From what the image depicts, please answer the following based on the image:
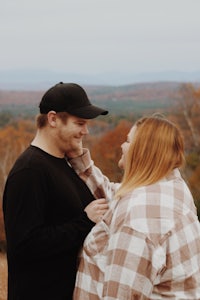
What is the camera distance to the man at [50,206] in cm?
227

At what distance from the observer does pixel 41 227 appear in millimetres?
2291

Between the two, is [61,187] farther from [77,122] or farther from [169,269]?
[169,269]

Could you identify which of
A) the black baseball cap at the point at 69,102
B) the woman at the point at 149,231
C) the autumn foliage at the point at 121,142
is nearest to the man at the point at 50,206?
the black baseball cap at the point at 69,102

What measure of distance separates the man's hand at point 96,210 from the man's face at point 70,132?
0.31 m

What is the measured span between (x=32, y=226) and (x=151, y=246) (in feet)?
1.86

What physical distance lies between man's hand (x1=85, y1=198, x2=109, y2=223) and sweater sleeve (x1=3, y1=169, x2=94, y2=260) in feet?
0.14

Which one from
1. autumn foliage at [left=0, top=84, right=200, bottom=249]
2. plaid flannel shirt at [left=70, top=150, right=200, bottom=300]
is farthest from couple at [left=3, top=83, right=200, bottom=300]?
autumn foliage at [left=0, top=84, right=200, bottom=249]

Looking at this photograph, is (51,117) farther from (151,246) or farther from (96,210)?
(151,246)

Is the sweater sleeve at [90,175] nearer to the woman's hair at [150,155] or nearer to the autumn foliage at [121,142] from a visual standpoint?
the woman's hair at [150,155]

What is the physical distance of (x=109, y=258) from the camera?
1.99m

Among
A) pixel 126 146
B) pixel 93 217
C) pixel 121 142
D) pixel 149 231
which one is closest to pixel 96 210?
pixel 93 217

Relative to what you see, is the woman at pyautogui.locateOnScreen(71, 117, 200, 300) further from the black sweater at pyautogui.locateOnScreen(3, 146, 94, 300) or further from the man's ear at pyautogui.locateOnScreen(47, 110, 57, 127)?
the man's ear at pyautogui.locateOnScreen(47, 110, 57, 127)

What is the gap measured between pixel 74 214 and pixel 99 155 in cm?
3608

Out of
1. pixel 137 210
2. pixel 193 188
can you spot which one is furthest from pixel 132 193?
pixel 193 188
